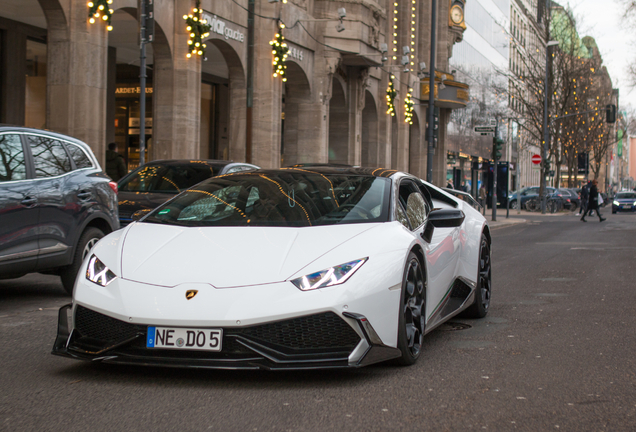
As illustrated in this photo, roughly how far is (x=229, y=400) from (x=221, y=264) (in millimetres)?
784

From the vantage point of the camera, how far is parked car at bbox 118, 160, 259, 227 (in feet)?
39.1

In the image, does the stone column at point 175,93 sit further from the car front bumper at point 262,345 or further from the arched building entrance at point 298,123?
the car front bumper at point 262,345

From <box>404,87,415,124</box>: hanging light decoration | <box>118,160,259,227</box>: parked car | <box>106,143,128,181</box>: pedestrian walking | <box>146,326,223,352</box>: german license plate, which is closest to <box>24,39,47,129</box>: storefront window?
<box>106,143,128,181</box>: pedestrian walking

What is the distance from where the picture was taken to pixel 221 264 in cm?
447

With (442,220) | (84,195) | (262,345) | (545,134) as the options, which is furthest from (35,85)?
(545,134)

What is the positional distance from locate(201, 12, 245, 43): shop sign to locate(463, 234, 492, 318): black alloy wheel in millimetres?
→ 15490

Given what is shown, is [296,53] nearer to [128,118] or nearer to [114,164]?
[128,118]

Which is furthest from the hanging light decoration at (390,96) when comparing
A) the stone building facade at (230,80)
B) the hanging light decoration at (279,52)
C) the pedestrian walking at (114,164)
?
the pedestrian walking at (114,164)

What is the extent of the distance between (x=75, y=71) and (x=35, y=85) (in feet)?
24.3

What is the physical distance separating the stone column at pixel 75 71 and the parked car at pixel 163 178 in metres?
4.58

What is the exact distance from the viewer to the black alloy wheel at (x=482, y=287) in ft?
23.1

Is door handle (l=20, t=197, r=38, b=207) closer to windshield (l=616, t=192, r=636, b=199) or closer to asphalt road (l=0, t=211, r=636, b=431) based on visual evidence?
asphalt road (l=0, t=211, r=636, b=431)

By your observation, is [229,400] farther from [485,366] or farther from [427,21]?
[427,21]

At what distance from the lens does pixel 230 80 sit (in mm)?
24375
